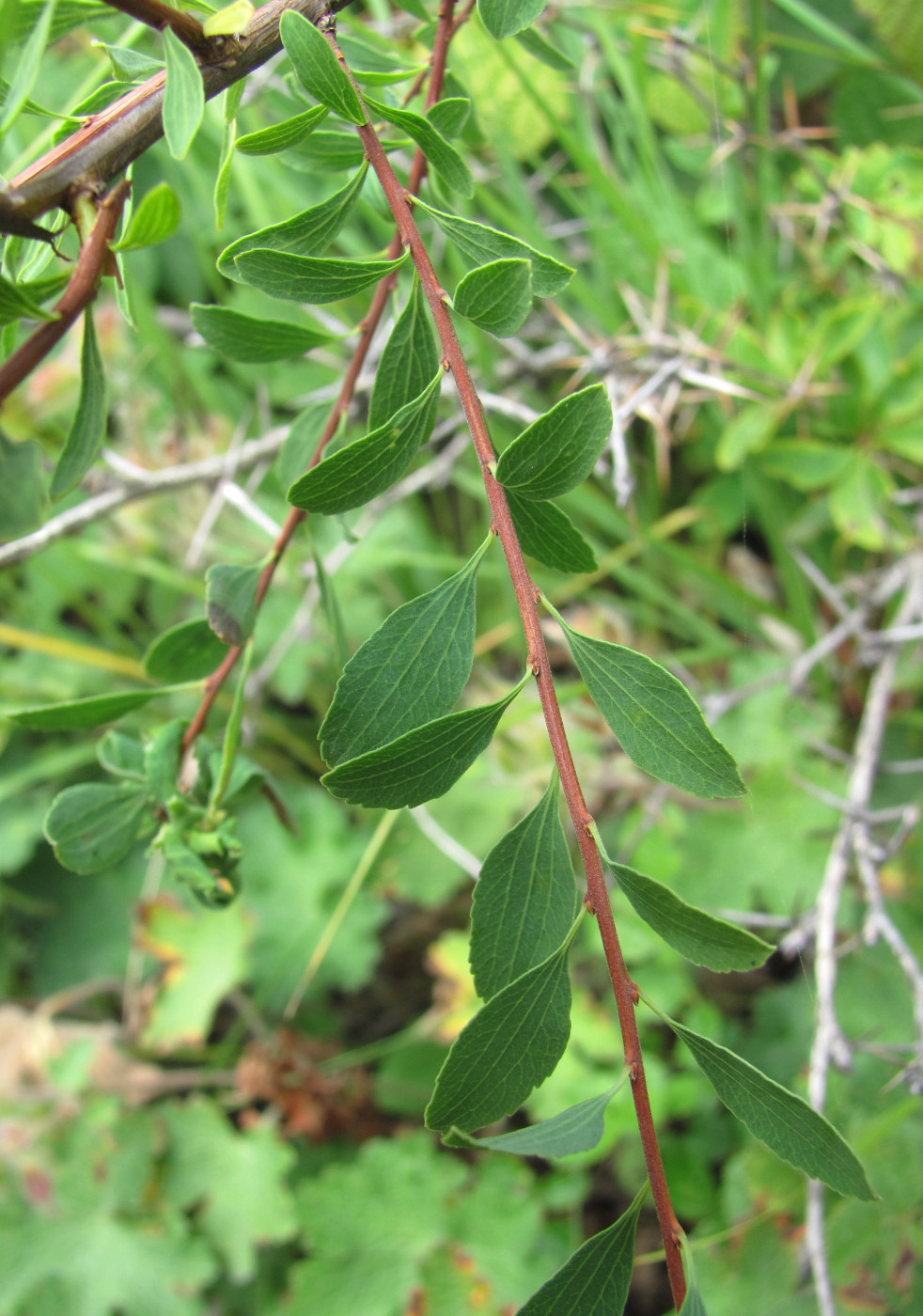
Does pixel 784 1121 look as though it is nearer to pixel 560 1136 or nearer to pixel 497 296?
pixel 560 1136

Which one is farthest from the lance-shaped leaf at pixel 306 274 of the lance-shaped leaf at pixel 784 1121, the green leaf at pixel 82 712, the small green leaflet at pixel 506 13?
the lance-shaped leaf at pixel 784 1121

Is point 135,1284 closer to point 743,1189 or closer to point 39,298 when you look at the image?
point 743,1189

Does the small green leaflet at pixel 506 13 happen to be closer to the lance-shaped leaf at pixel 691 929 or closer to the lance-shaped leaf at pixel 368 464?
the lance-shaped leaf at pixel 368 464

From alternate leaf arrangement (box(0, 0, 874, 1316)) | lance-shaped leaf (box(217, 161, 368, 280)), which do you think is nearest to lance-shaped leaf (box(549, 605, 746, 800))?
alternate leaf arrangement (box(0, 0, 874, 1316))

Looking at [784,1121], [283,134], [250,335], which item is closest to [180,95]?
[283,134]

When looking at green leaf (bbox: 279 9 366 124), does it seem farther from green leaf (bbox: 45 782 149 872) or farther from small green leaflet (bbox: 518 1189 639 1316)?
small green leaflet (bbox: 518 1189 639 1316)

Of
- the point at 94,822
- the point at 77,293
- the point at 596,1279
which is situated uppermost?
the point at 77,293
